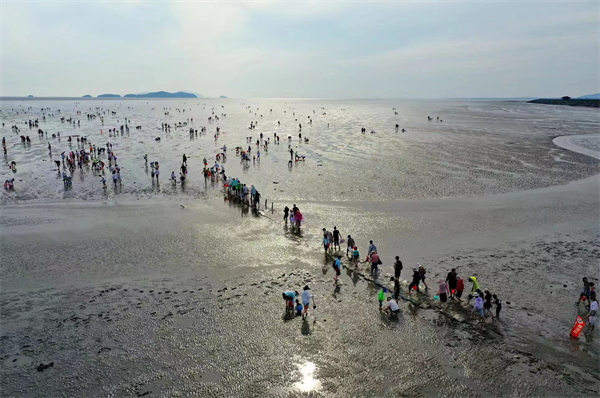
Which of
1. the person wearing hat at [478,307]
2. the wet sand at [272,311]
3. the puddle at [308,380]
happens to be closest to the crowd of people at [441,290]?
the person wearing hat at [478,307]

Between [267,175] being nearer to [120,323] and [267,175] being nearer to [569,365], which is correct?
[120,323]

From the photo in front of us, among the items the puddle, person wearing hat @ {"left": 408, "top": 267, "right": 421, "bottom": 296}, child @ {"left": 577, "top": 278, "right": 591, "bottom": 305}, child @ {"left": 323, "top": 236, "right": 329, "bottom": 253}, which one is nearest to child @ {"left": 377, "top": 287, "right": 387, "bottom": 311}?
person wearing hat @ {"left": 408, "top": 267, "right": 421, "bottom": 296}

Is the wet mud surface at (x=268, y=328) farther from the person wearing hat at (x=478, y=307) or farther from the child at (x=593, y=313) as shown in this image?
the child at (x=593, y=313)

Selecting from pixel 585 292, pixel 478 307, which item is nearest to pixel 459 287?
pixel 478 307

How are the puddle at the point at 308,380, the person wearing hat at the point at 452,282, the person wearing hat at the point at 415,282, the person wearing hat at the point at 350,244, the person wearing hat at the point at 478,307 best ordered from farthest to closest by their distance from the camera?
the person wearing hat at the point at 350,244
the person wearing hat at the point at 415,282
the person wearing hat at the point at 452,282
the person wearing hat at the point at 478,307
the puddle at the point at 308,380

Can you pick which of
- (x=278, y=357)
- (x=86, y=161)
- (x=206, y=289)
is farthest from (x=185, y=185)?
(x=278, y=357)

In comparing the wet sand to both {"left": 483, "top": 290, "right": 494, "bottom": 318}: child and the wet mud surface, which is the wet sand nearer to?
the wet mud surface
